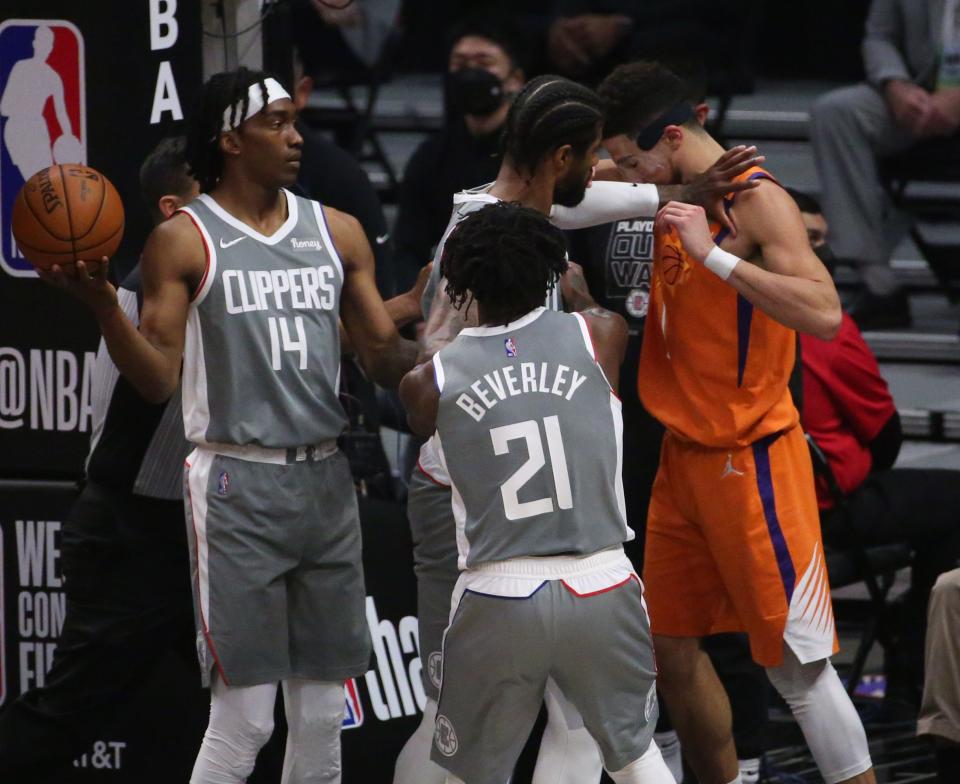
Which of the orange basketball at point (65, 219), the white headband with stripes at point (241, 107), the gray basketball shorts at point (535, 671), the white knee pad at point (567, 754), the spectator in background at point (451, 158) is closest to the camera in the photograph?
the gray basketball shorts at point (535, 671)

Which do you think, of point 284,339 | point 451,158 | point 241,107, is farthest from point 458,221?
point 451,158

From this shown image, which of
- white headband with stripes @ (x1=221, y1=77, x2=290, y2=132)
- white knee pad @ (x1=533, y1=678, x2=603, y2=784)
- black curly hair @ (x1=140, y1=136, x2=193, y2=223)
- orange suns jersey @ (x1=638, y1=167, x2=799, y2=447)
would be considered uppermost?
white headband with stripes @ (x1=221, y1=77, x2=290, y2=132)

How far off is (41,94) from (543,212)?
1.67m

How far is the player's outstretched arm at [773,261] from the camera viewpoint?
4.55m

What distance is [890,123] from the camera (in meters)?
8.01

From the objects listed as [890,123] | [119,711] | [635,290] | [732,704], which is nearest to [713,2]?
[890,123]

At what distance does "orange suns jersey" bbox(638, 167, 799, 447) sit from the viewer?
4762 millimetres

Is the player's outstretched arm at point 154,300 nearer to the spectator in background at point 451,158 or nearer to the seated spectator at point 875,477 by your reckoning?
the seated spectator at point 875,477

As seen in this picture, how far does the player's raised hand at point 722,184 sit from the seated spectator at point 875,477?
1322mm

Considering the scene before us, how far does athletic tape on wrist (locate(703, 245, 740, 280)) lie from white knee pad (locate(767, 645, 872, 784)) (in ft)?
3.23

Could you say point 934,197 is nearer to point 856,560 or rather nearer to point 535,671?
point 856,560

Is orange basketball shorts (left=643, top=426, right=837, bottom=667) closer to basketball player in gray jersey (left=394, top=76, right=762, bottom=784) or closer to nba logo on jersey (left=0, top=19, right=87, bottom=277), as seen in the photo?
basketball player in gray jersey (left=394, top=76, right=762, bottom=784)

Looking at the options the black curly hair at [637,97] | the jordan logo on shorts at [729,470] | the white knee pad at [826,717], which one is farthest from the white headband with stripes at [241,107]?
the white knee pad at [826,717]

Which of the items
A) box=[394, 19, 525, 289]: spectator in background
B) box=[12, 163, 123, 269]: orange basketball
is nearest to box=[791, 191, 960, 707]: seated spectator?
Answer: box=[394, 19, 525, 289]: spectator in background
